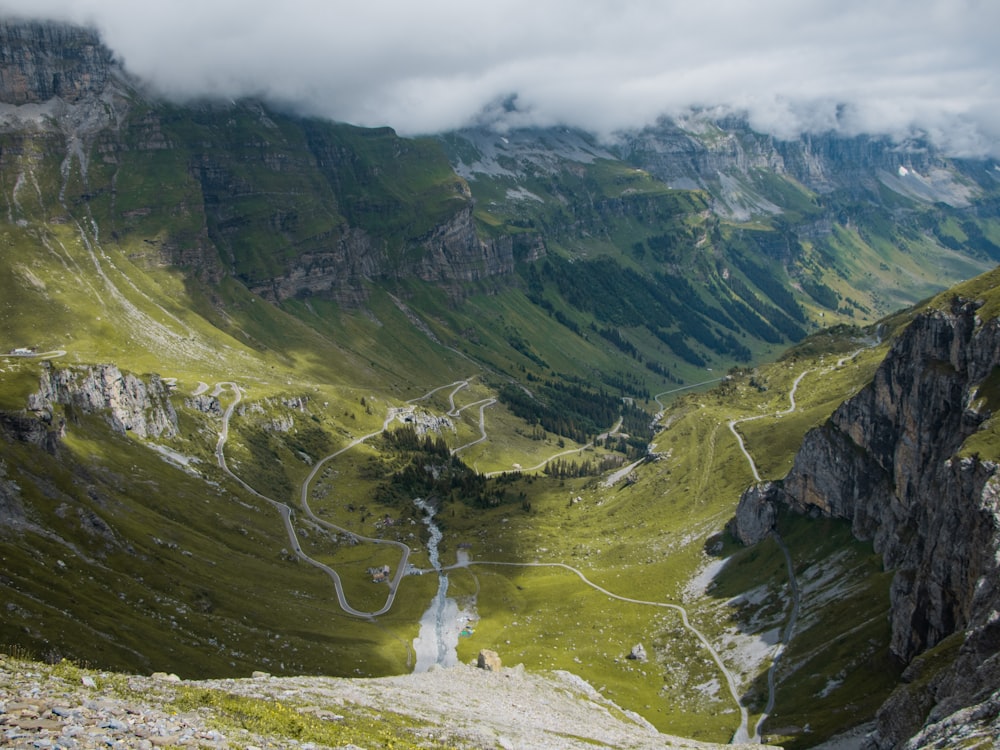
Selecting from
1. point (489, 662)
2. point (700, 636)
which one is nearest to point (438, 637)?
point (700, 636)

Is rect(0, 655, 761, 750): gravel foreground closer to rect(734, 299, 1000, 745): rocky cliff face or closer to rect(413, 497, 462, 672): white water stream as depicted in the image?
rect(734, 299, 1000, 745): rocky cliff face

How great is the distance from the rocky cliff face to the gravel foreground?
3440cm

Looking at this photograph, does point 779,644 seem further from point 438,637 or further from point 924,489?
point 438,637

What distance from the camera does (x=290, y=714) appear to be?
187ft

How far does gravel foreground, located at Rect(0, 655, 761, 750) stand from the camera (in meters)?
40.9

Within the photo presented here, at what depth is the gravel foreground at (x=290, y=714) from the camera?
134 ft

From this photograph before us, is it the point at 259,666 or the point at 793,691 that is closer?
the point at 793,691

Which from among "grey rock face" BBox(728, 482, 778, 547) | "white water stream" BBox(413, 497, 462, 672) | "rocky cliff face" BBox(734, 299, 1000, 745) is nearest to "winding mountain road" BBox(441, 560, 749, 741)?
"grey rock face" BBox(728, 482, 778, 547)

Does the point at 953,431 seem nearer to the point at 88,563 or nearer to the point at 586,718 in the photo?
the point at 586,718

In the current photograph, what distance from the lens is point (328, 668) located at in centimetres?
14550

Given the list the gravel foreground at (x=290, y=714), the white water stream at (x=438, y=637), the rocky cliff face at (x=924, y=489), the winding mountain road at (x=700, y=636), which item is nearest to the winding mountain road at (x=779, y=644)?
the winding mountain road at (x=700, y=636)

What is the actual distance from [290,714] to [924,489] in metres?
109

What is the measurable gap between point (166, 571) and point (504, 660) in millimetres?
67237

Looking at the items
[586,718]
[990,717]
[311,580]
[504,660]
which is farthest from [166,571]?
[990,717]
